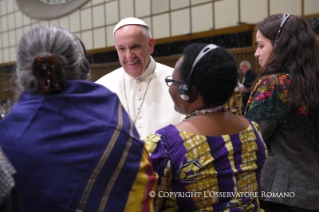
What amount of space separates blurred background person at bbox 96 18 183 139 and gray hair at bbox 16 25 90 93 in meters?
1.31

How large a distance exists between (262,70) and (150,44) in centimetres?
104

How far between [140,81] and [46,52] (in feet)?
4.97

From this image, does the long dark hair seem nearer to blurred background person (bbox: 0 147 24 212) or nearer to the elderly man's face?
the elderly man's face

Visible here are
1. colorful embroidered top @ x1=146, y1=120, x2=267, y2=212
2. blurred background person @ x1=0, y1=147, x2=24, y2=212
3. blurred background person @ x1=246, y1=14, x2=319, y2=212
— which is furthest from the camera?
blurred background person @ x1=246, y1=14, x2=319, y2=212

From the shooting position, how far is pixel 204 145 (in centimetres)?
121

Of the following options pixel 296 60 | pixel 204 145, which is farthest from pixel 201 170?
pixel 296 60

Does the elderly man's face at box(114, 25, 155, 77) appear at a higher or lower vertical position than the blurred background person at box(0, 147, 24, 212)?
higher

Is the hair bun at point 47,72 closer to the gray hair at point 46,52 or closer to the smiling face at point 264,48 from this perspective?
the gray hair at point 46,52

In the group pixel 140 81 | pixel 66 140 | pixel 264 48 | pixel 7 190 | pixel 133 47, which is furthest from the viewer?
pixel 140 81

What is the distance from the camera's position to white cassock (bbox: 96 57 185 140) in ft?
8.27

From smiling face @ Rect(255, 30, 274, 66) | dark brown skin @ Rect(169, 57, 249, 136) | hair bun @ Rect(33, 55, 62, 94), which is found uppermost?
smiling face @ Rect(255, 30, 274, 66)

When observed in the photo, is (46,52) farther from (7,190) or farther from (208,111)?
(208,111)

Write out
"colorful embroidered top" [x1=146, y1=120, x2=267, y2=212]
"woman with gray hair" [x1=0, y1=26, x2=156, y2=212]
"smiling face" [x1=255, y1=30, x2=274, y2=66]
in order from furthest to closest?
"smiling face" [x1=255, y1=30, x2=274, y2=66], "colorful embroidered top" [x1=146, y1=120, x2=267, y2=212], "woman with gray hair" [x1=0, y1=26, x2=156, y2=212]

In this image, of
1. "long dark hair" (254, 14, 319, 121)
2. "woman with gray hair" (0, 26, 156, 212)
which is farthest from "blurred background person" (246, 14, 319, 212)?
"woman with gray hair" (0, 26, 156, 212)
